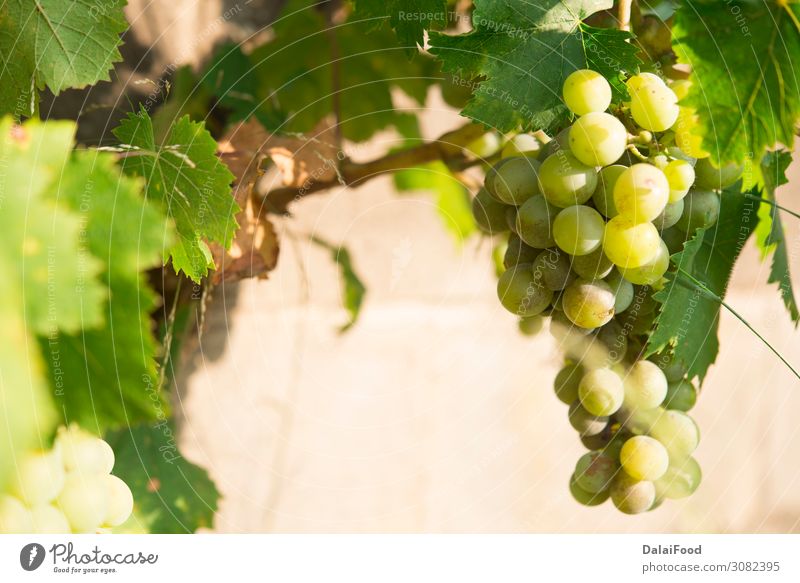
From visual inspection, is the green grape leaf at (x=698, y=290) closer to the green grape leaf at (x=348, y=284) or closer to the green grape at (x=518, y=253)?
the green grape at (x=518, y=253)

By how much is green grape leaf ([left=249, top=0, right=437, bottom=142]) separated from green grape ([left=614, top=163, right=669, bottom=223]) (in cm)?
22

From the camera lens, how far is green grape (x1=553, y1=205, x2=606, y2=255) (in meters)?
0.28

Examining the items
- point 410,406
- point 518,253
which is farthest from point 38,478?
point 410,406

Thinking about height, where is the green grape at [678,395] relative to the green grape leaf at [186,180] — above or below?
below

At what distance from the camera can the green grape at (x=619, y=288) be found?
0.30 meters

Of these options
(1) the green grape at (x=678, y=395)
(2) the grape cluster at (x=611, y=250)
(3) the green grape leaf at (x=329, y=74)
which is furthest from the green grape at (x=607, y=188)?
(3) the green grape leaf at (x=329, y=74)

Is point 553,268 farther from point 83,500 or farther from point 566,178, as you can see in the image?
point 83,500

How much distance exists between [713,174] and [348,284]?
304 mm

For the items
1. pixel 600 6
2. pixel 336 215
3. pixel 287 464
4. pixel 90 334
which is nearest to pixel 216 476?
pixel 287 464

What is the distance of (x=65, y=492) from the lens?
0.29 metres

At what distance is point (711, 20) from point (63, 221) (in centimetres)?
27

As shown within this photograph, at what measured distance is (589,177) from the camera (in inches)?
11.1

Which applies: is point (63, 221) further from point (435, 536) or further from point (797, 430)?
point (797, 430)

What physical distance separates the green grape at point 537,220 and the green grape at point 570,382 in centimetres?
8
